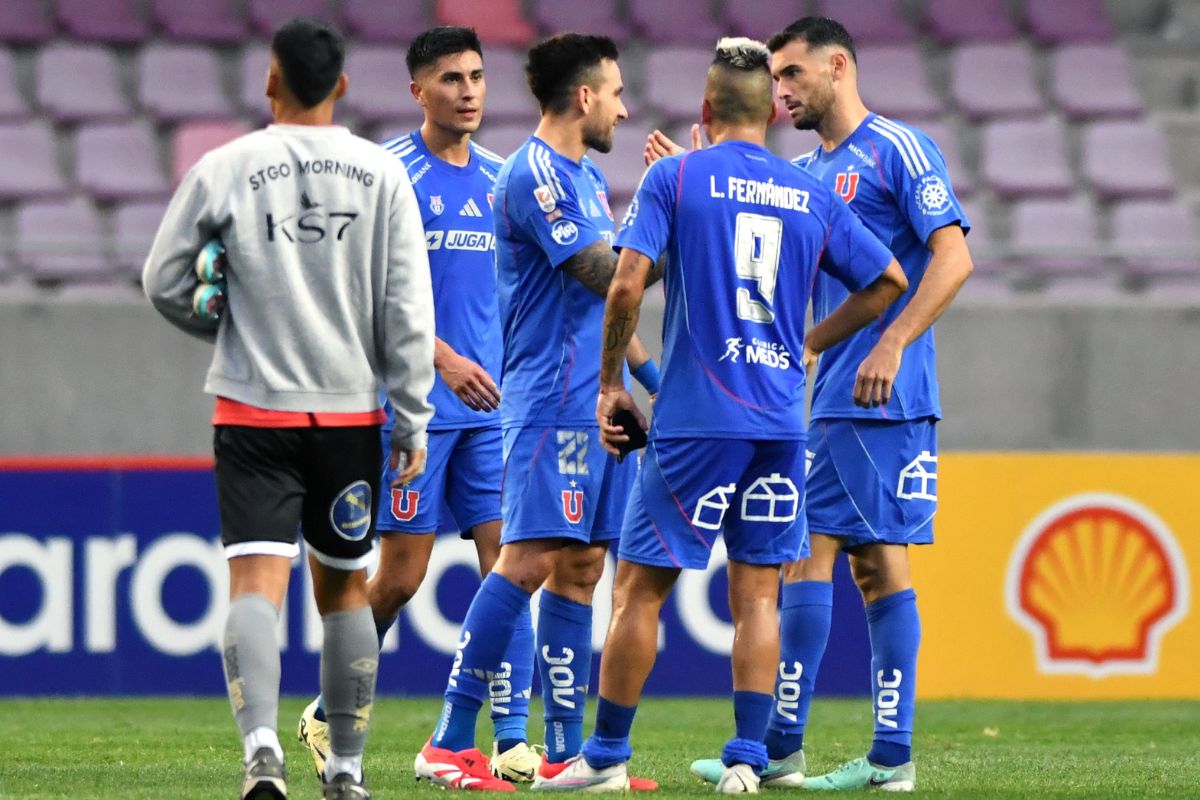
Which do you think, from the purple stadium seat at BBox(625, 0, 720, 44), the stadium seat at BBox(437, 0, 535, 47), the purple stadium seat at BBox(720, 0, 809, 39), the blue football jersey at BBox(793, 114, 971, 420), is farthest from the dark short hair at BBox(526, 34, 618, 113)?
the purple stadium seat at BBox(720, 0, 809, 39)

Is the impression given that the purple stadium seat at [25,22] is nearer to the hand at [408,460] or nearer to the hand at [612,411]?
the hand at [612,411]

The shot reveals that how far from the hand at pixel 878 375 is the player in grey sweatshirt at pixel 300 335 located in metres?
1.41

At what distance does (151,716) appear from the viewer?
28.7 feet

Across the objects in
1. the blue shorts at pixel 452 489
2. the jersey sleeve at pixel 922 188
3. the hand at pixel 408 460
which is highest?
the jersey sleeve at pixel 922 188

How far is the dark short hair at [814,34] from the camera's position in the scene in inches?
243

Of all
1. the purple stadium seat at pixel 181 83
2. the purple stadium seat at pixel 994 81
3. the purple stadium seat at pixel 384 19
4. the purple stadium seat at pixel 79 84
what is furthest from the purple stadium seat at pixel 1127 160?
the purple stadium seat at pixel 79 84

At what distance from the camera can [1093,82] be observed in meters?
14.1

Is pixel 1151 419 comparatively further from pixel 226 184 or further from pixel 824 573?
pixel 226 184

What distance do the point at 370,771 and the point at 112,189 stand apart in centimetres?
696

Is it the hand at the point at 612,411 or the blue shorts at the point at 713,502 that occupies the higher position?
the hand at the point at 612,411

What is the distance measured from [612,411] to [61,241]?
5.89m

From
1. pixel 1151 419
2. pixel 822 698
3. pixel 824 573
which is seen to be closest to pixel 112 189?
pixel 822 698

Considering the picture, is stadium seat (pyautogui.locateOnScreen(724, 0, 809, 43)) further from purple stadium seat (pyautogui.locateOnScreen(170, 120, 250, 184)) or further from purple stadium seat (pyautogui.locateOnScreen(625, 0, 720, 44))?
purple stadium seat (pyautogui.locateOnScreen(170, 120, 250, 184))

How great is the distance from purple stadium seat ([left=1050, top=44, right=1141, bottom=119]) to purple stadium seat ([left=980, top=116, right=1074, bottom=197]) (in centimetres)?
34
